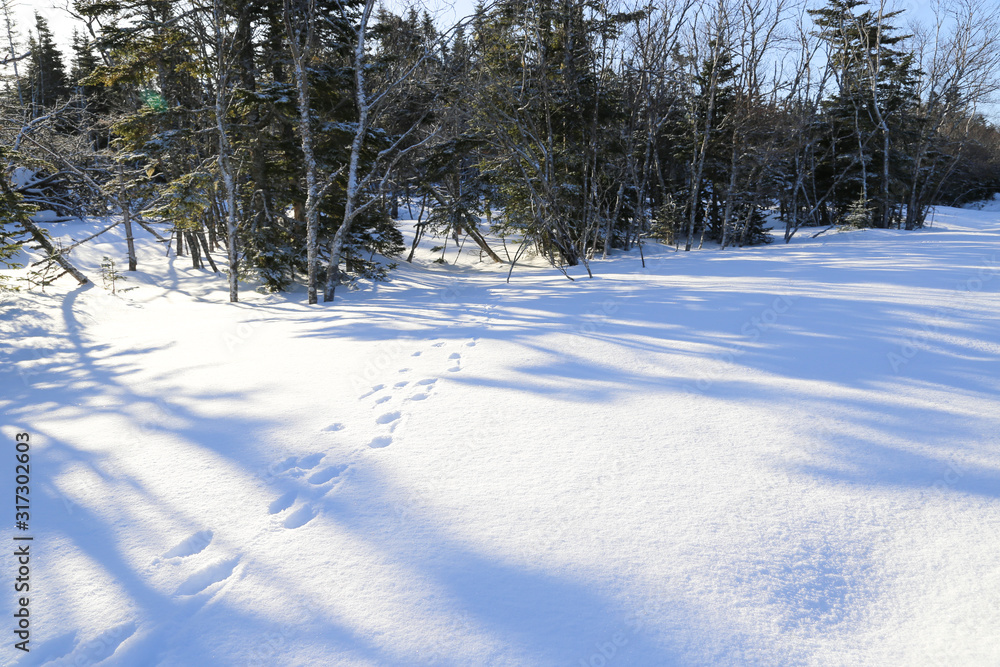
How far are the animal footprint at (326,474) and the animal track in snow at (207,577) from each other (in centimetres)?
65

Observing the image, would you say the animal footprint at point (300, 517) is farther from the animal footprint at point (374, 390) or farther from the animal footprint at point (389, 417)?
the animal footprint at point (374, 390)

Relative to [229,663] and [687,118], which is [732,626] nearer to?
[229,663]

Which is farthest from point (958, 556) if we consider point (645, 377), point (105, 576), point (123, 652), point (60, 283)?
point (60, 283)

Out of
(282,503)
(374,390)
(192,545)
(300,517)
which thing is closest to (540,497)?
(300,517)

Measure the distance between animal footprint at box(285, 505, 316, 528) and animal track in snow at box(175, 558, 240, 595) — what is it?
294 millimetres

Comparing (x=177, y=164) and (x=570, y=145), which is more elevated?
(x=570, y=145)

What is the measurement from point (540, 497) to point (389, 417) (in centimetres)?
154

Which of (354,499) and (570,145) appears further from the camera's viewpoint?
(570,145)

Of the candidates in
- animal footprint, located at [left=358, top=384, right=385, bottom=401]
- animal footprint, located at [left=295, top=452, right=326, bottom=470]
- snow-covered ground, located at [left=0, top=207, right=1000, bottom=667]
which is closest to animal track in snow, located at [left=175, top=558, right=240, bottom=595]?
snow-covered ground, located at [left=0, top=207, right=1000, bottom=667]

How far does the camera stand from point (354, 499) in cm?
271

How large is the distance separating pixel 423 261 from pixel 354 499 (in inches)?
621

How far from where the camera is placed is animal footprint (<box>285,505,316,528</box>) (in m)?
2.54

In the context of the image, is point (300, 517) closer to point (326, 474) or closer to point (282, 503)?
point (282, 503)

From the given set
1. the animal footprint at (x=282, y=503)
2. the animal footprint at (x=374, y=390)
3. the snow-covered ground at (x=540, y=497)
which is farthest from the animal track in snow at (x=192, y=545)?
the animal footprint at (x=374, y=390)
